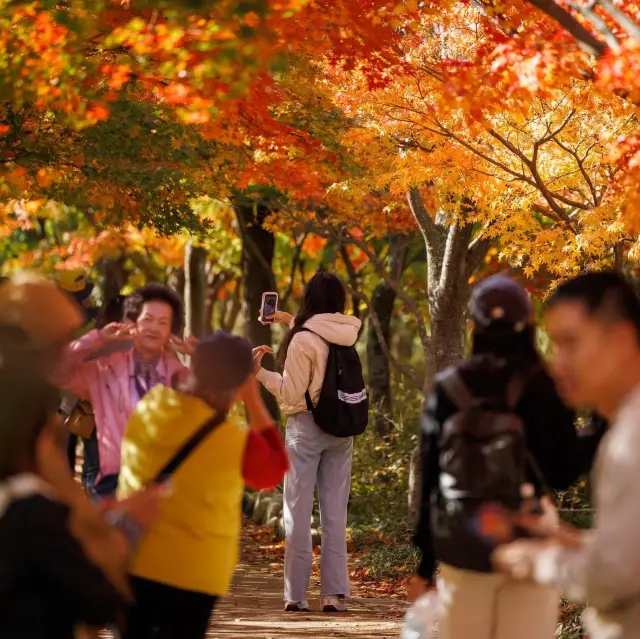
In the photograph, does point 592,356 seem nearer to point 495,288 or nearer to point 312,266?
point 495,288

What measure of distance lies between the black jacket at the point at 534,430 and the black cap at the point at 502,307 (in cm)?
15

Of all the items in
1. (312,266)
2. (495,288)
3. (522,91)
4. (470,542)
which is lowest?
(470,542)

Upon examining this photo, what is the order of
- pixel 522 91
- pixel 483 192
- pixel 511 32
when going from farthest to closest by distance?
pixel 483 192
pixel 511 32
pixel 522 91

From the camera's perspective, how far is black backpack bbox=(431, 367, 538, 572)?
410 centimetres

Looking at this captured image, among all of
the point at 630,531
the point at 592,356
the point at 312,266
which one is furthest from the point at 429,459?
the point at 312,266

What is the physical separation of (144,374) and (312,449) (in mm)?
3276

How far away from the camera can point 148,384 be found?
6027 millimetres

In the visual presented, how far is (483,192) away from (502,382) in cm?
664

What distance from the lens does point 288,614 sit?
9.23 meters

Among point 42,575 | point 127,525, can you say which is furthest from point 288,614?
point 42,575

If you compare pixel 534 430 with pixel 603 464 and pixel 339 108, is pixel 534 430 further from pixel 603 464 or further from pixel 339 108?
pixel 339 108

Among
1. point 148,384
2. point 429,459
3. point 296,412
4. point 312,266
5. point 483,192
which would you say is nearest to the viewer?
point 429,459

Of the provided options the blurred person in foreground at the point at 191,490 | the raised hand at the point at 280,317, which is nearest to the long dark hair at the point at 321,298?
the raised hand at the point at 280,317

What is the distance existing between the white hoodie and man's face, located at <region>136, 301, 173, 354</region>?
9.56ft
